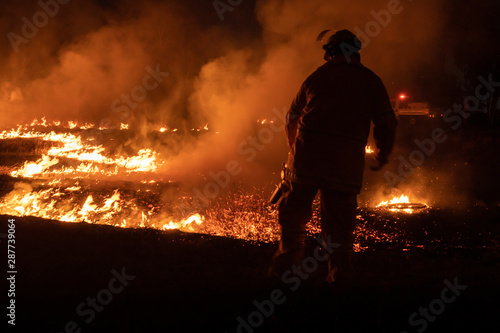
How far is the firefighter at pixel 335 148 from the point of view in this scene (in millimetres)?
2309

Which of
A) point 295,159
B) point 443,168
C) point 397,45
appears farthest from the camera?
point 397,45

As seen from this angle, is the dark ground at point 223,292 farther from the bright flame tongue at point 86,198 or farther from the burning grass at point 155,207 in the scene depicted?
the bright flame tongue at point 86,198

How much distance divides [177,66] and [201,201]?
543 inches

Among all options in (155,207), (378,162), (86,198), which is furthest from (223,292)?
(86,198)

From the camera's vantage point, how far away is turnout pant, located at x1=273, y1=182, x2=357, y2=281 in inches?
93.1

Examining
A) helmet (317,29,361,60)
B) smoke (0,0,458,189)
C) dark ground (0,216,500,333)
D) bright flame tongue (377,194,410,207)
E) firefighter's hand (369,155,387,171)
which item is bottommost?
dark ground (0,216,500,333)

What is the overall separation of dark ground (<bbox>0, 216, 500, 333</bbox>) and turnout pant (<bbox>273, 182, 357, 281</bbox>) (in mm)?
170

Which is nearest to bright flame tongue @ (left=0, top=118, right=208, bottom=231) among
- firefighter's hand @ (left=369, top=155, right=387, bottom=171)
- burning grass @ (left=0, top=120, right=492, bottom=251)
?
burning grass @ (left=0, top=120, right=492, bottom=251)

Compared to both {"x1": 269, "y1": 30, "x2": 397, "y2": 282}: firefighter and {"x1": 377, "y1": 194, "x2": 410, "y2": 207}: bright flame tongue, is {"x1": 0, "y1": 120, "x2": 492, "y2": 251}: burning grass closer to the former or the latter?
{"x1": 377, "y1": 194, "x2": 410, "y2": 207}: bright flame tongue

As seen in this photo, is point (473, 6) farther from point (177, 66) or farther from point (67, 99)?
point (67, 99)

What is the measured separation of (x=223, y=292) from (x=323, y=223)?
811 millimetres

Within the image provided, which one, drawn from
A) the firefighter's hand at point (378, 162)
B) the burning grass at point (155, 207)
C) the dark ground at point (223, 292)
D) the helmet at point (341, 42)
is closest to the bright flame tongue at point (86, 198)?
the burning grass at point (155, 207)

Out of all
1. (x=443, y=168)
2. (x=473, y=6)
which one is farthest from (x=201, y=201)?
(x=473, y=6)

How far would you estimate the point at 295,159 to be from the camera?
2.41m
